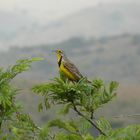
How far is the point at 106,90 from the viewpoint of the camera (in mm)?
6141

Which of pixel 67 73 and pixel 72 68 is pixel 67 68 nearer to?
pixel 72 68

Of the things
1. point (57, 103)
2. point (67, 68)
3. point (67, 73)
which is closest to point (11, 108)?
point (57, 103)

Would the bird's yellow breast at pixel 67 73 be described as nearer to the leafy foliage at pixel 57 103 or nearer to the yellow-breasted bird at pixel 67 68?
the yellow-breasted bird at pixel 67 68

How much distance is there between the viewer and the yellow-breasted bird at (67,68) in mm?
7072

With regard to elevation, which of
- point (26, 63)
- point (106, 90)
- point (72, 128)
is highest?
point (26, 63)

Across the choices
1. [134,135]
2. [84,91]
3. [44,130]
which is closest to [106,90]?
[84,91]

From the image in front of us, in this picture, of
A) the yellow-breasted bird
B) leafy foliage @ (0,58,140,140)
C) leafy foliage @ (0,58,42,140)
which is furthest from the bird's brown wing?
leafy foliage @ (0,58,42,140)

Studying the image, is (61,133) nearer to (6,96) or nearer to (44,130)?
(44,130)

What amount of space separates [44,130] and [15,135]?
0.30m

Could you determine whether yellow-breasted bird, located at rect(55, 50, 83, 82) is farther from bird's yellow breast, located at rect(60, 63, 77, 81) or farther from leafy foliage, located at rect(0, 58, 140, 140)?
leafy foliage, located at rect(0, 58, 140, 140)

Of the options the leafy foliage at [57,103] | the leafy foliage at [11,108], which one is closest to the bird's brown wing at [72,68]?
the leafy foliage at [57,103]

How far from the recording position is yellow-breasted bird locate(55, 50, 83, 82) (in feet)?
23.2

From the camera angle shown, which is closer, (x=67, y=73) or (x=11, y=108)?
(x=11, y=108)

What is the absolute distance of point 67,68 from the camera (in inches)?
304
